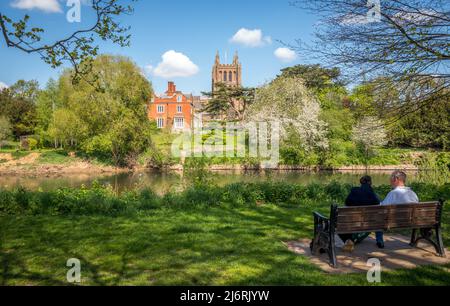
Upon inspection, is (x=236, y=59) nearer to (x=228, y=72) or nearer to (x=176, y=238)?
(x=228, y=72)

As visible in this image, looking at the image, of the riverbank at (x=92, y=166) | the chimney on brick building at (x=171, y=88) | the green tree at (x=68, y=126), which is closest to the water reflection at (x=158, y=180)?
the riverbank at (x=92, y=166)

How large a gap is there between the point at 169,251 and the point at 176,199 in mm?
4588

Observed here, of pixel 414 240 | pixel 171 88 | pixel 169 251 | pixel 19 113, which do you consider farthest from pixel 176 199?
pixel 171 88

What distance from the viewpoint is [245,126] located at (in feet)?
132

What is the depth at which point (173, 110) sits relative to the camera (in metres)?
66.9

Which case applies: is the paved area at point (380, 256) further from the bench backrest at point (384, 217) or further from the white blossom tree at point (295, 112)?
the white blossom tree at point (295, 112)

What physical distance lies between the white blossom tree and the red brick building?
29.4 meters

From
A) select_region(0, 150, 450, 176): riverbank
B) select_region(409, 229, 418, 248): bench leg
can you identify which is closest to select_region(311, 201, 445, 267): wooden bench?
select_region(409, 229, 418, 248): bench leg

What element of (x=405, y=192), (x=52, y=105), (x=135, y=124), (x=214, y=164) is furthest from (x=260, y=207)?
(x=52, y=105)

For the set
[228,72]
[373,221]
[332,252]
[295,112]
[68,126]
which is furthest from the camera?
[228,72]

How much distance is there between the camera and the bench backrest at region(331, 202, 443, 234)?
18.6 feet

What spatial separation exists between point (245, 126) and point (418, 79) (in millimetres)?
32759

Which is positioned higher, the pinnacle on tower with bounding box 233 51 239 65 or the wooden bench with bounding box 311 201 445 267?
the pinnacle on tower with bounding box 233 51 239 65

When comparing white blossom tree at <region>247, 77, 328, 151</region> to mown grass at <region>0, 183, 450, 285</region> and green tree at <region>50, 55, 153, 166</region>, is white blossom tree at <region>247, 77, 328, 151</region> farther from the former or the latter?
mown grass at <region>0, 183, 450, 285</region>
